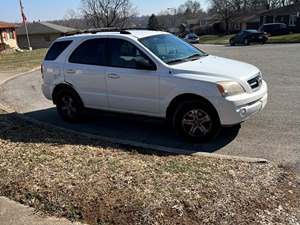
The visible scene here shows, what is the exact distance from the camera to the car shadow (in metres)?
6.23

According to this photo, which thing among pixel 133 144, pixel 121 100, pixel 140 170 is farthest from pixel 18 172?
pixel 121 100

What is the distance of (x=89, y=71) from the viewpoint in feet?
24.1

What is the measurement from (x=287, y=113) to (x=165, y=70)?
2911 millimetres

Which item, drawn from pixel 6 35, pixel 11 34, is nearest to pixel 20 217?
pixel 6 35

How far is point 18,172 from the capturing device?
4938mm

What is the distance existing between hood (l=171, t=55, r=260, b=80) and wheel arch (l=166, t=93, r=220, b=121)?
0.37 meters

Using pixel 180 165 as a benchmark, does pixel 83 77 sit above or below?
above

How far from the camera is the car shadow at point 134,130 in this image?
6.23 m

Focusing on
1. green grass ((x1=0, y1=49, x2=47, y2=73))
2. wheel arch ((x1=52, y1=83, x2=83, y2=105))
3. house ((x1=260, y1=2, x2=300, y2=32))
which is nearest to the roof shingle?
house ((x1=260, y1=2, x2=300, y2=32))

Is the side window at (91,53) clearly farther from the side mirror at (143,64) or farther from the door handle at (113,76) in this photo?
the side mirror at (143,64)

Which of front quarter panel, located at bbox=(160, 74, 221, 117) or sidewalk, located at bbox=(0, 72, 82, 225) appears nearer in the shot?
sidewalk, located at bbox=(0, 72, 82, 225)

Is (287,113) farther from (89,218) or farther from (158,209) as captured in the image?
(89,218)

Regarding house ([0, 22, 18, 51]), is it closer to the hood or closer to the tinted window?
the tinted window

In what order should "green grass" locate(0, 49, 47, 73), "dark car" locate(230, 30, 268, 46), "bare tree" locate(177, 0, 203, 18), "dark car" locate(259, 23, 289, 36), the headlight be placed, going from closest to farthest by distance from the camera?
the headlight, "green grass" locate(0, 49, 47, 73), "dark car" locate(230, 30, 268, 46), "dark car" locate(259, 23, 289, 36), "bare tree" locate(177, 0, 203, 18)
